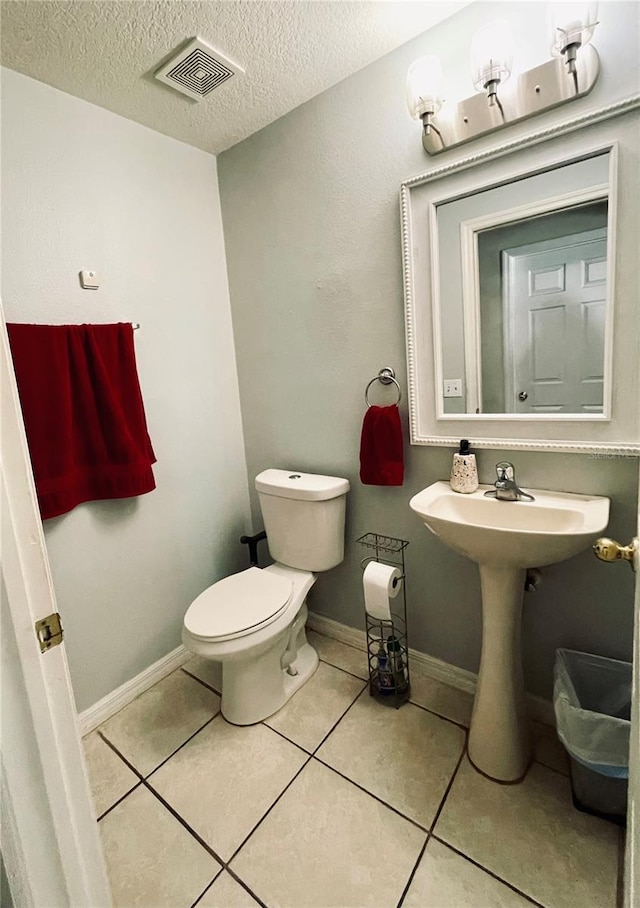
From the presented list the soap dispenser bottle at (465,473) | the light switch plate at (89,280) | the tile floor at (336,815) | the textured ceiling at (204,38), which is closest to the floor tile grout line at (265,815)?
the tile floor at (336,815)

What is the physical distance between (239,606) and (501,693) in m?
0.90

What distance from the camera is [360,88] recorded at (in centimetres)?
141

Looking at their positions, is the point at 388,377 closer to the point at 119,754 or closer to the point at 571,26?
the point at 571,26

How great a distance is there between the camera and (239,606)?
1.46m

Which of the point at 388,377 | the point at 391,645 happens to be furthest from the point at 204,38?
the point at 391,645

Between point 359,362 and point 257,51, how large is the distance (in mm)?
1035

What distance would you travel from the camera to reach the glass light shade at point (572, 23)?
3.11ft

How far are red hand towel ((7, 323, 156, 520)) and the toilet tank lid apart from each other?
46 cm

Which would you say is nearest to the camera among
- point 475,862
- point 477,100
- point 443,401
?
point 475,862

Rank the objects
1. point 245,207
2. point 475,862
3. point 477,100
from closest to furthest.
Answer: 1. point 475,862
2. point 477,100
3. point 245,207

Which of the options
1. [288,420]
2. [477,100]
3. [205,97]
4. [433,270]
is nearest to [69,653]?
[288,420]

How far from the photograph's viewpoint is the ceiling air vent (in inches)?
49.6

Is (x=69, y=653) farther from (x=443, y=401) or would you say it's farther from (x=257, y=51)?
(x=257, y=51)

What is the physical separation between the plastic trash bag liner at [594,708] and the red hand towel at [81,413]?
153 cm
